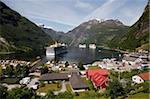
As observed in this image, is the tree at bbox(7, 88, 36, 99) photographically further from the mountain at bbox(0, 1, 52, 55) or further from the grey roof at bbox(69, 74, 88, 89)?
the mountain at bbox(0, 1, 52, 55)

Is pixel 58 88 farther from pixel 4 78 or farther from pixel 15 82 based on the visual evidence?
pixel 4 78

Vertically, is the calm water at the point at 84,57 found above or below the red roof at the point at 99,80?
above

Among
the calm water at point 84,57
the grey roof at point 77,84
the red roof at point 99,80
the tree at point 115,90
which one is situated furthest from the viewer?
the calm water at point 84,57

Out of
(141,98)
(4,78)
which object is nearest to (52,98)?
(141,98)

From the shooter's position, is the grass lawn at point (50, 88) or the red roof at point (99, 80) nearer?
the red roof at point (99, 80)

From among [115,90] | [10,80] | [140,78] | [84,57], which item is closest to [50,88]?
[10,80]

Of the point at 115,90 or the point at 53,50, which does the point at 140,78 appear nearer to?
the point at 115,90

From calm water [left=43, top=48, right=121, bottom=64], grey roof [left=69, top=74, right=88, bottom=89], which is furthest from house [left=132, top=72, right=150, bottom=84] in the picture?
calm water [left=43, top=48, right=121, bottom=64]

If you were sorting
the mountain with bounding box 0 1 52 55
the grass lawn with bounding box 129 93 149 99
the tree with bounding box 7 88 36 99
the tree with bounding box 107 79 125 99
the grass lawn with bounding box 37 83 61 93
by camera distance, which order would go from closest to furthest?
the tree with bounding box 7 88 36 99 → the grass lawn with bounding box 129 93 149 99 → the tree with bounding box 107 79 125 99 → the grass lawn with bounding box 37 83 61 93 → the mountain with bounding box 0 1 52 55

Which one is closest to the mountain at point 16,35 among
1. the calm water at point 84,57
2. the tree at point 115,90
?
the calm water at point 84,57

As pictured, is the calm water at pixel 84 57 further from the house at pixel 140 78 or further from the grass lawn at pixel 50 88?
the house at pixel 140 78
